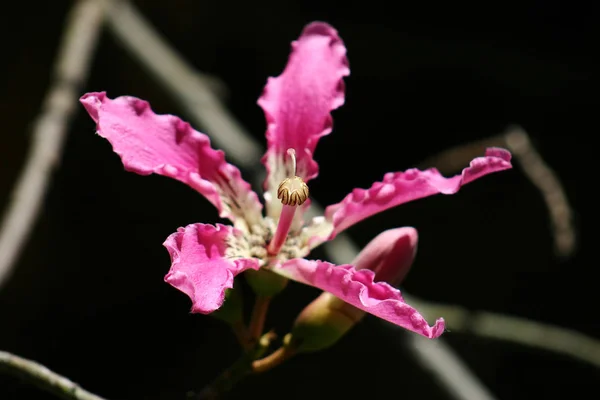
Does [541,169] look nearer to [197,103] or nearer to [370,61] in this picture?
[197,103]

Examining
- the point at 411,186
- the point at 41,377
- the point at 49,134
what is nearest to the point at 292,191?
the point at 411,186

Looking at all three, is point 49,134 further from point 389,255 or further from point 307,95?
point 389,255

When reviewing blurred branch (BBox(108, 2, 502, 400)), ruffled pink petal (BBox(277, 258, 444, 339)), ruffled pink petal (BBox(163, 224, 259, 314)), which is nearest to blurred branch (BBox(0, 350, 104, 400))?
ruffled pink petal (BBox(163, 224, 259, 314))

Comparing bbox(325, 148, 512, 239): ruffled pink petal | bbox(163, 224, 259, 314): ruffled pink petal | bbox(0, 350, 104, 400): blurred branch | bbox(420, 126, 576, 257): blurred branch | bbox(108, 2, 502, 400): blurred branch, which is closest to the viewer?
bbox(163, 224, 259, 314): ruffled pink petal

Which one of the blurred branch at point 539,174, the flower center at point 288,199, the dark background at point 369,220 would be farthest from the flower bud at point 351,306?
the dark background at point 369,220

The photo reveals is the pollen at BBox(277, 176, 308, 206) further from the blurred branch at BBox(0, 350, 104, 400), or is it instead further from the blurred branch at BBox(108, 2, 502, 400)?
the blurred branch at BBox(108, 2, 502, 400)

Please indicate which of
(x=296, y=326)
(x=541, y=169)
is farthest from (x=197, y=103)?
(x=296, y=326)
